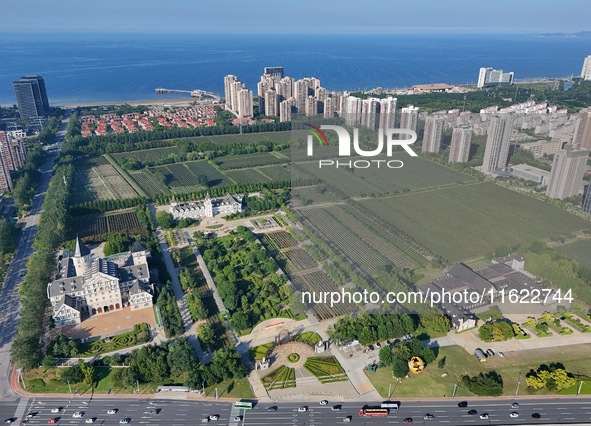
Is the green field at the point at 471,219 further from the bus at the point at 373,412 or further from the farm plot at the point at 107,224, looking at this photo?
the farm plot at the point at 107,224

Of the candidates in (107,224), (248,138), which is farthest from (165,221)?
(248,138)

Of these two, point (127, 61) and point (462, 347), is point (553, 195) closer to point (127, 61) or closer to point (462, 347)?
point (462, 347)

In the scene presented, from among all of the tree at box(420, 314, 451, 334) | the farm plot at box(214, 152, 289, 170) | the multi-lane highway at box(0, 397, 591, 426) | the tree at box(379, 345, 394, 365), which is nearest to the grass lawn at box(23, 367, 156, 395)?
the multi-lane highway at box(0, 397, 591, 426)

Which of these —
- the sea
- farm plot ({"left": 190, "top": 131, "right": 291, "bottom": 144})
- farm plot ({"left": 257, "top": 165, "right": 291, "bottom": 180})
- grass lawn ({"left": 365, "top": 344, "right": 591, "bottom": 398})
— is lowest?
grass lawn ({"left": 365, "top": 344, "right": 591, "bottom": 398})

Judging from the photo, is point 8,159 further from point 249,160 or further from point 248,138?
point 248,138

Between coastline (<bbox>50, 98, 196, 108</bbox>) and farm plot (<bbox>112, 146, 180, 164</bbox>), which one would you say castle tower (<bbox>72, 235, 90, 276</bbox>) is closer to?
farm plot (<bbox>112, 146, 180, 164</bbox>)

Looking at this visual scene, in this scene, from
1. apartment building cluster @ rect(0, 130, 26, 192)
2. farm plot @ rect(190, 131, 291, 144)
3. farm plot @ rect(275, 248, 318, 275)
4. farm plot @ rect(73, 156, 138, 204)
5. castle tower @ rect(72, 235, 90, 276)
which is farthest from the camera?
farm plot @ rect(190, 131, 291, 144)
